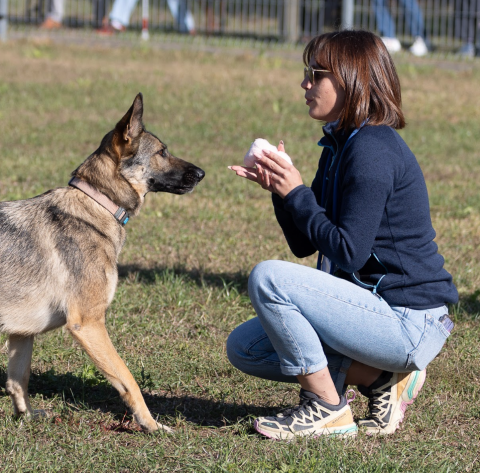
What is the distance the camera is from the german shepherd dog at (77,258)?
10.4ft

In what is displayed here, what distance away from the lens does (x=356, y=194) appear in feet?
9.21

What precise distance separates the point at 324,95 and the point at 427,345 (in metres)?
1.13

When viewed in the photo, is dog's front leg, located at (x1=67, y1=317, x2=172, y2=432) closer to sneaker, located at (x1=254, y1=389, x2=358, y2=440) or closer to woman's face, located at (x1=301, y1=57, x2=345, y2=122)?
sneaker, located at (x1=254, y1=389, x2=358, y2=440)

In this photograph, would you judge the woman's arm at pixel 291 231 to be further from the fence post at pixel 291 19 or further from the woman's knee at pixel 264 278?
the fence post at pixel 291 19

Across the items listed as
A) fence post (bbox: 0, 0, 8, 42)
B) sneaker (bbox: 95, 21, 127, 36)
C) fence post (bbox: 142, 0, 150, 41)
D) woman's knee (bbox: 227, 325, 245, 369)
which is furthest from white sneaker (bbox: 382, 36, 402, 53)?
woman's knee (bbox: 227, 325, 245, 369)

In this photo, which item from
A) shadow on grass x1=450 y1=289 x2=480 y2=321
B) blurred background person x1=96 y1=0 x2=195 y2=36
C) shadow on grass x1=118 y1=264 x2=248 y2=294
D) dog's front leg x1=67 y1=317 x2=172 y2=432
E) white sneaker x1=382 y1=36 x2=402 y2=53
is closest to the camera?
dog's front leg x1=67 y1=317 x2=172 y2=432

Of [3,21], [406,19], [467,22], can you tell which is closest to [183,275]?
[3,21]

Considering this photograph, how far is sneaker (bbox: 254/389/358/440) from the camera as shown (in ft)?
9.97

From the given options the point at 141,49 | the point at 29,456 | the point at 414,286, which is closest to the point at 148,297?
the point at 29,456

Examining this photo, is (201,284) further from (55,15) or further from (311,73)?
(55,15)

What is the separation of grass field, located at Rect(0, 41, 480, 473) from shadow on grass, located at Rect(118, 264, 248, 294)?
2 cm

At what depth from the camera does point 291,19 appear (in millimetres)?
16672

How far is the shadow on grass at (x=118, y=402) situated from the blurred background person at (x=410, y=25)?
42.7 feet

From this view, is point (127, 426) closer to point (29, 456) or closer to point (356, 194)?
point (29, 456)
